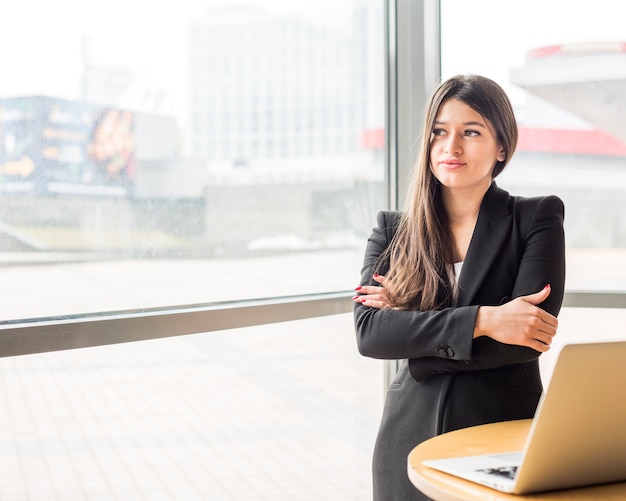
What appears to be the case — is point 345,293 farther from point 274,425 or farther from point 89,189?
point 89,189

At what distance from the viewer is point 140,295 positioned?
7.88 feet

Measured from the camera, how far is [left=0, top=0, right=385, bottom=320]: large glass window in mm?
2193

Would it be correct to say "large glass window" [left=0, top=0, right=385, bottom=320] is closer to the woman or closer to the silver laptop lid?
the woman

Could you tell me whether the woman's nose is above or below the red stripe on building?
below

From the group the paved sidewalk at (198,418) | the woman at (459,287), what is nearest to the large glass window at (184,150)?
the paved sidewalk at (198,418)

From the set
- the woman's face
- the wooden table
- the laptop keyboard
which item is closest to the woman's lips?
the woman's face

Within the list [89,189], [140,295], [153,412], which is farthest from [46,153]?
[153,412]

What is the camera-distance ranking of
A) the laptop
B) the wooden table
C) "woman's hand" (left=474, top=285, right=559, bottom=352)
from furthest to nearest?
"woman's hand" (left=474, top=285, right=559, bottom=352), the wooden table, the laptop

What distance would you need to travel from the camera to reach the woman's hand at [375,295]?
7.39 ft

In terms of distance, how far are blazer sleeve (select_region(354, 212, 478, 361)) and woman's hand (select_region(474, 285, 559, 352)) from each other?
1.4 inches

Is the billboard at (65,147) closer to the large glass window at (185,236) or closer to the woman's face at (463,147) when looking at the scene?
the large glass window at (185,236)

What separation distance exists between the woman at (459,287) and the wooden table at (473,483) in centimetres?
26

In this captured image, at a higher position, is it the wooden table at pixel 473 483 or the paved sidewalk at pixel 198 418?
the wooden table at pixel 473 483

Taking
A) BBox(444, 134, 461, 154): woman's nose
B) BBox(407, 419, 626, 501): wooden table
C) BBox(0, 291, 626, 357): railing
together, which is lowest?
BBox(407, 419, 626, 501): wooden table
